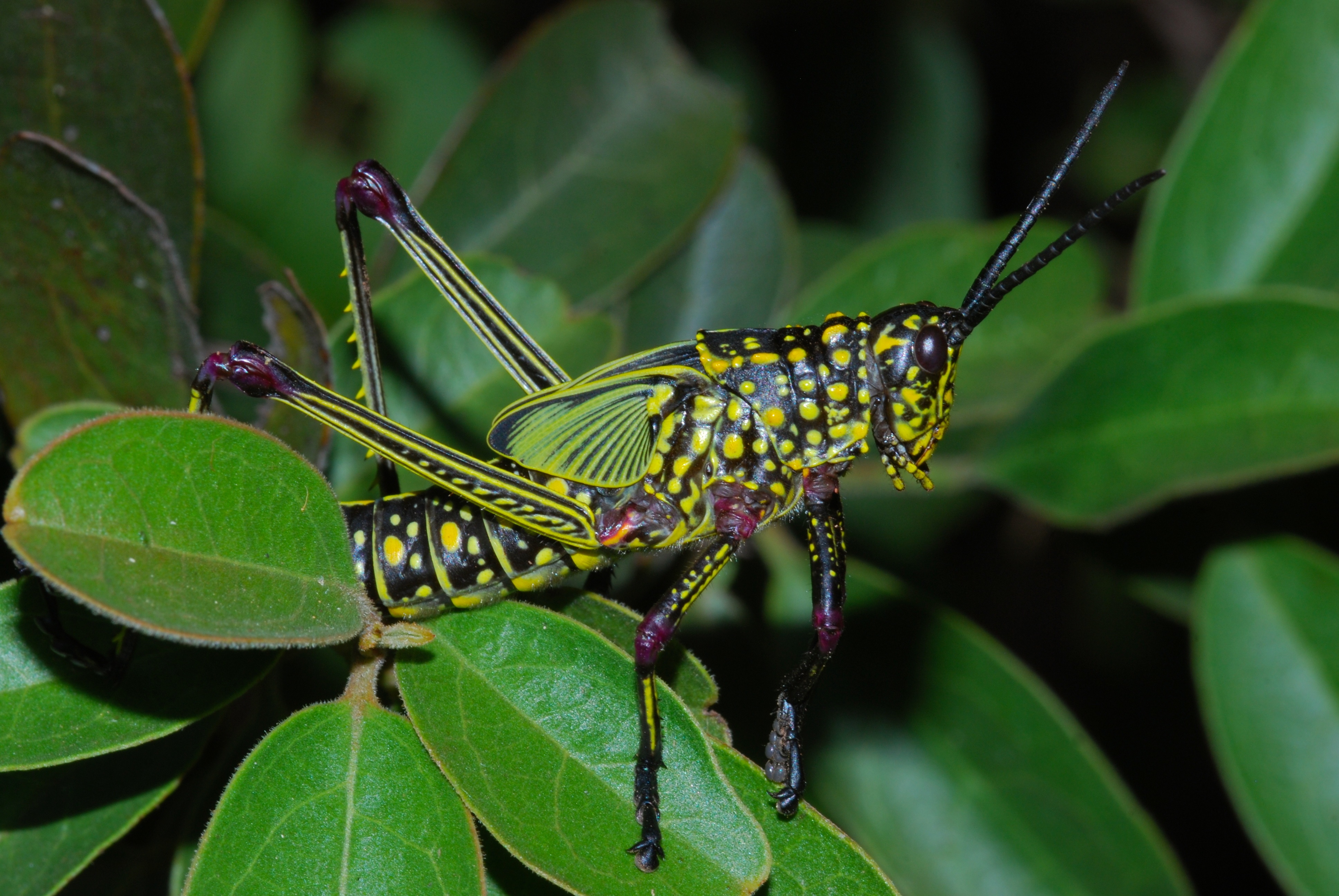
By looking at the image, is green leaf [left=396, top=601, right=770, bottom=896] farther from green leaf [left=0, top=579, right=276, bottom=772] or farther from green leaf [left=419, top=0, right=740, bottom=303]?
green leaf [left=419, top=0, right=740, bottom=303]

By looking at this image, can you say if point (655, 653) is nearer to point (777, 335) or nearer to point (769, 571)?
point (777, 335)

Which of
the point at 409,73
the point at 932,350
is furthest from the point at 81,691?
the point at 409,73

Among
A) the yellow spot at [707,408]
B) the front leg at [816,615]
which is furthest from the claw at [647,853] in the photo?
the yellow spot at [707,408]

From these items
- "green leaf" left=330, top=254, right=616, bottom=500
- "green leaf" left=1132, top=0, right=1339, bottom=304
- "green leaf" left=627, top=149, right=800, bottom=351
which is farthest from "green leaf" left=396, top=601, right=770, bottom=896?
"green leaf" left=1132, top=0, right=1339, bottom=304

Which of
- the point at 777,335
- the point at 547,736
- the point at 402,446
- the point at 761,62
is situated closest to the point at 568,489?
the point at 402,446

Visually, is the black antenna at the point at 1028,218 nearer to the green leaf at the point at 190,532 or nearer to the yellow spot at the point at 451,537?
the yellow spot at the point at 451,537

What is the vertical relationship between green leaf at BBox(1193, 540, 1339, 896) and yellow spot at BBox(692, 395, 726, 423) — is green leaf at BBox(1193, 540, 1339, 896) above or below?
below
